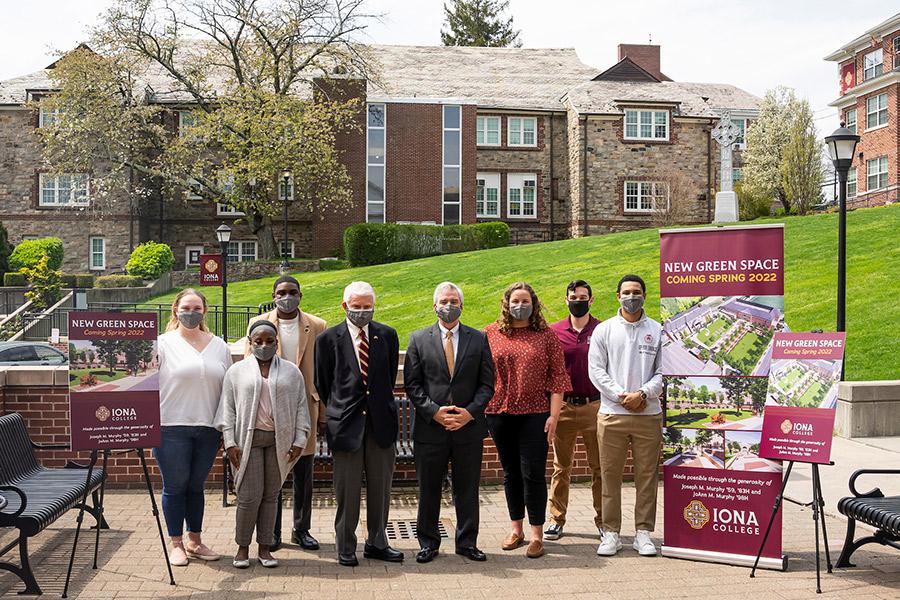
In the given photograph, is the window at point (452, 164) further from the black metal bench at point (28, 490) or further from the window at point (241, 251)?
the black metal bench at point (28, 490)

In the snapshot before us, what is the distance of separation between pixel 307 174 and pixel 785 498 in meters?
32.3

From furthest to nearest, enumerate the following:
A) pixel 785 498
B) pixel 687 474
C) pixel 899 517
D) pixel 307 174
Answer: pixel 307 174 < pixel 785 498 < pixel 687 474 < pixel 899 517

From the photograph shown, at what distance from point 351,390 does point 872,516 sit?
3886mm

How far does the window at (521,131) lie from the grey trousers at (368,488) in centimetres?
3934

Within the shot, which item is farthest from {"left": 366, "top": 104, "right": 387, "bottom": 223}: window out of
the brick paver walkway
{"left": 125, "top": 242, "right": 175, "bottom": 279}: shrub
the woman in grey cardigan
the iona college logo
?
the iona college logo

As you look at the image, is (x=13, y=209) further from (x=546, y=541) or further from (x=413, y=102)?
(x=546, y=541)

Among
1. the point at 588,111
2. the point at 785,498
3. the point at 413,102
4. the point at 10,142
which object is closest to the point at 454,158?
the point at 413,102

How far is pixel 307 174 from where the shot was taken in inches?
1496

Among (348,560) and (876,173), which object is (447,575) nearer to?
(348,560)

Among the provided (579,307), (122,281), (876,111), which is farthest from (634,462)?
(876,111)

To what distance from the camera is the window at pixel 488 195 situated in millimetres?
44375

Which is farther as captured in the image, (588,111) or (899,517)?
(588,111)

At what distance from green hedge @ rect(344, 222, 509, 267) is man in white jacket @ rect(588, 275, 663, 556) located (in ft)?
97.9

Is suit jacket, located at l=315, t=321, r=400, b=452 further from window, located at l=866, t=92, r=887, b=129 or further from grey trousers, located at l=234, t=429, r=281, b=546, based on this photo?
window, located at l=866, t=92, r=887, b=129
